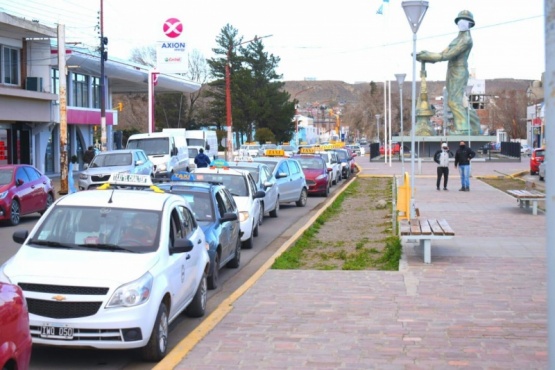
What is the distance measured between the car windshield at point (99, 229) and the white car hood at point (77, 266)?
0.21 meters

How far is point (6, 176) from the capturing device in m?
21.1

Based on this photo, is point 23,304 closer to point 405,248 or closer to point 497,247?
point 405,248

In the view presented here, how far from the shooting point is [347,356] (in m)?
7.65

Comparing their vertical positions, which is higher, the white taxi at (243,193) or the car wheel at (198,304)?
the white taxi at (243,193)

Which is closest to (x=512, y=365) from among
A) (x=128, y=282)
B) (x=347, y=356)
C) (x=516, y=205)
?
(x=347, y=356)

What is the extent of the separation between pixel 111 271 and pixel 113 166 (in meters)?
22.5

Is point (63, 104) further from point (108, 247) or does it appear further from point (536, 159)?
point (536, 159)

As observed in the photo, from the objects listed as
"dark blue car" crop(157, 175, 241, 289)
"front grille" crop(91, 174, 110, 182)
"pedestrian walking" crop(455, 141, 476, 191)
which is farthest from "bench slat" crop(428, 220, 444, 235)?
"front grille" crop(91, 174, 110, 182)

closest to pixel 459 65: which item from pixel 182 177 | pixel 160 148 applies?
pixel 160 148

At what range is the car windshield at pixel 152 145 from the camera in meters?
36.3

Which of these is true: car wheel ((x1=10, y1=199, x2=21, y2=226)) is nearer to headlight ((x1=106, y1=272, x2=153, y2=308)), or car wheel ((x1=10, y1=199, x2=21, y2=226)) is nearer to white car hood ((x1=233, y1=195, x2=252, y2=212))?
white car hood ((x1=233, y1=195, x2=252, y2=212))

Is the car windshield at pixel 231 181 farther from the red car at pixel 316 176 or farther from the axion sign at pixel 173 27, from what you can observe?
the axion sign at pixel 173 27

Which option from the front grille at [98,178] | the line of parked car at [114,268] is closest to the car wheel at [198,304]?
the line of parked car at [114,268]

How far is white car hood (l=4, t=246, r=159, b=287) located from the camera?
293 inches
